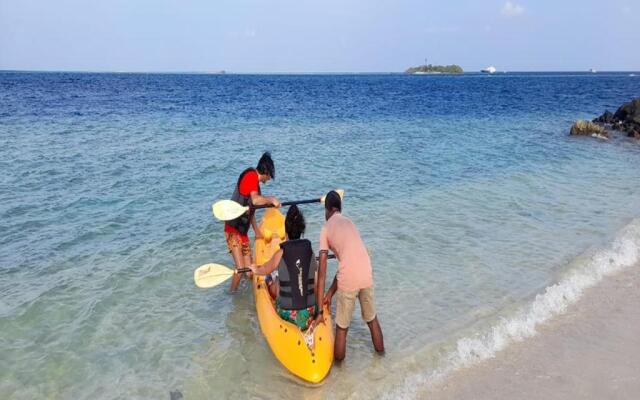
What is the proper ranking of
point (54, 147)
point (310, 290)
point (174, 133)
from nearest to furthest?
point (310, 290)
point (54, 147)
point (174, 133)

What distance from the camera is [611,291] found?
6.99m

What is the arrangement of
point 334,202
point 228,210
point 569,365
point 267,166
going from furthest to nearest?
1. point 228,210
2. point 267,166
3. point 334,202
4. point 569,365

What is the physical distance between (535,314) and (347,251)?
113 inches

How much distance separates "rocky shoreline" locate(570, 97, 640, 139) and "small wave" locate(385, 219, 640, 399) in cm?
1693

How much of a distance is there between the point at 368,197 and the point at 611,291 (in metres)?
6.53

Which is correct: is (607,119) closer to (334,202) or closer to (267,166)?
(267,166)

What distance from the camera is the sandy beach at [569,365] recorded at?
4.80 m

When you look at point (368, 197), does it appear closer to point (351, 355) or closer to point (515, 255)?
point (515, 255)

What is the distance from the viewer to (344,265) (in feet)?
17.5

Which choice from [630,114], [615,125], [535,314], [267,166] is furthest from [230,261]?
[630,114]

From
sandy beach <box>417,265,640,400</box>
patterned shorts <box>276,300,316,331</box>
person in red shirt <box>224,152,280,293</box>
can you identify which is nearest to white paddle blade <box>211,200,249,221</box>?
person in red shirt <box>224,152,280,293</box>

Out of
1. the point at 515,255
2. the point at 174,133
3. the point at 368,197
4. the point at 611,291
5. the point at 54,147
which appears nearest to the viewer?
the point at 611,291

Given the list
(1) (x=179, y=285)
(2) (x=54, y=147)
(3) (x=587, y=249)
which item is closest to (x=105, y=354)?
(1) (x=179, y=285)

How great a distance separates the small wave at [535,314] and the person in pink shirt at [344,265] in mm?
870
